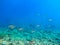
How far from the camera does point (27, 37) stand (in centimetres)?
423

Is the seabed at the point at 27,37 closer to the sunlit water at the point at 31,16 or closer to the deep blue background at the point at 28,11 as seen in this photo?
the sunlit water at the point at 31,16

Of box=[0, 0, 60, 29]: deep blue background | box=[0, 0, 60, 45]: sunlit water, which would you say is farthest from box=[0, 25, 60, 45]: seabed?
box=[0, 0, 60, 29]: deep blue background

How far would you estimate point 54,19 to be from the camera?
5.16 meters

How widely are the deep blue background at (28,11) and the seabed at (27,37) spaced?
0.99ft

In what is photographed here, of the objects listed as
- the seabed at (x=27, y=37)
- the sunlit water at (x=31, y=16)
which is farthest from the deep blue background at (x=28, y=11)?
the seabed at (x=27, y=37)

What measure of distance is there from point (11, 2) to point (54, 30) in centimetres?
153

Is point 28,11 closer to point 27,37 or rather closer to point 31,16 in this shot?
point 31,16

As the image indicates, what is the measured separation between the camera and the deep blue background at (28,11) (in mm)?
4965

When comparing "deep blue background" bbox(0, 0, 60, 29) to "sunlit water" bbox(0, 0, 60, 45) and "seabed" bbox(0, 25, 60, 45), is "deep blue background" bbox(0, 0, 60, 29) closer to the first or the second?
"sunlit water" bbox(0, 0, 60, 45)

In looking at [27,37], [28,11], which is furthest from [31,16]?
[27,37]

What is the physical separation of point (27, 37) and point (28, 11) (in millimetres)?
1085

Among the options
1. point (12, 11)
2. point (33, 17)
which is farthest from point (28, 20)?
point (12, 11)

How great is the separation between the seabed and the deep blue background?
0.30 metres

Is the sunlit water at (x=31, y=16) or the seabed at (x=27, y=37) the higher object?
the sunlit water at (x=31, y=16)
